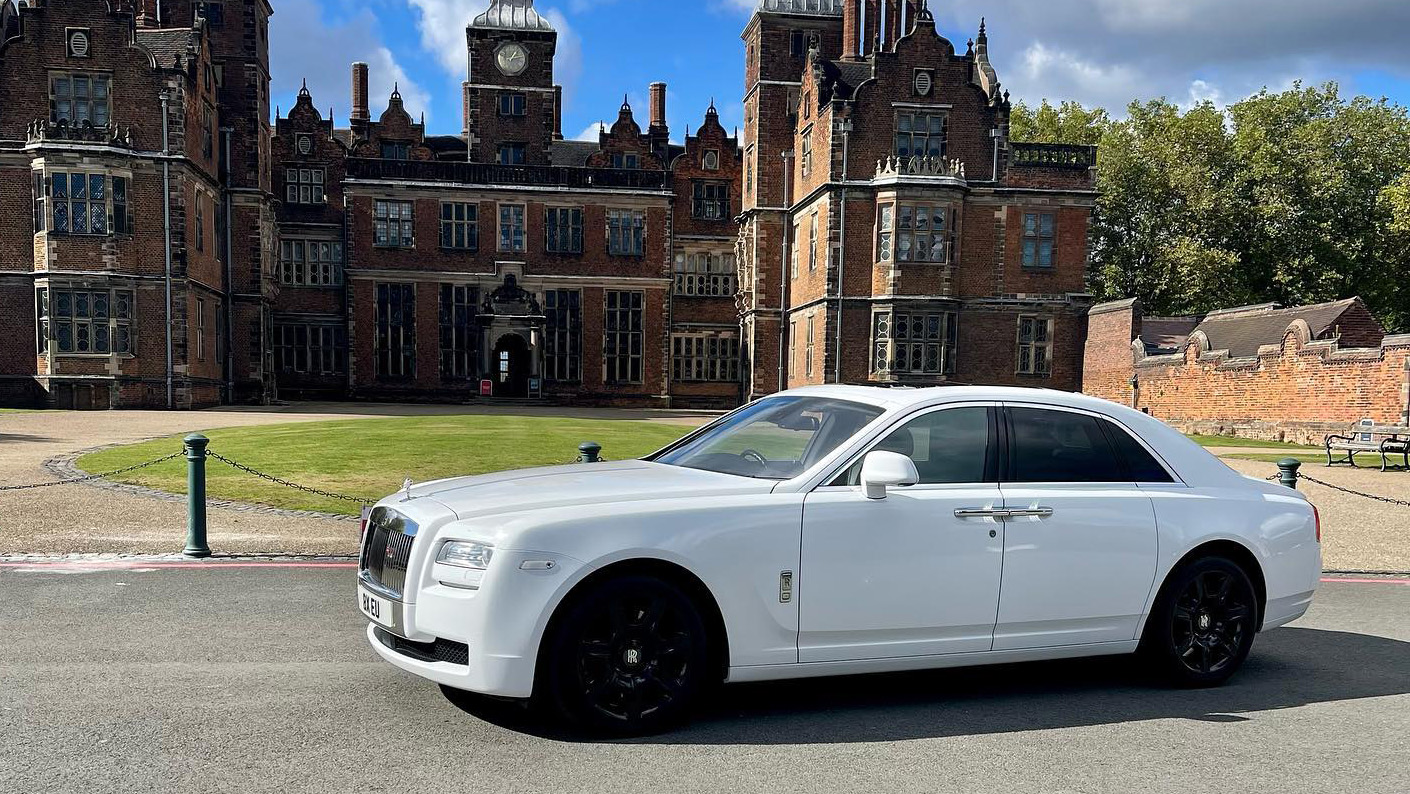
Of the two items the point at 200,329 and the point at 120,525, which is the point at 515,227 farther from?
the point at 120,525

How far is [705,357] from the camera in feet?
152

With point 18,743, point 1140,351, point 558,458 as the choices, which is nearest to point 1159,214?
point 1140,351

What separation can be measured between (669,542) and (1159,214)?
1921 inches

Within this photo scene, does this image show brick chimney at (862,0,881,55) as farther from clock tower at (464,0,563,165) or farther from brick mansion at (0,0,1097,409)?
clock tower at (464,0,563,165)

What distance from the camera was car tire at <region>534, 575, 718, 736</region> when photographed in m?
4.50

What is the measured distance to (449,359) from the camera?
142 feet

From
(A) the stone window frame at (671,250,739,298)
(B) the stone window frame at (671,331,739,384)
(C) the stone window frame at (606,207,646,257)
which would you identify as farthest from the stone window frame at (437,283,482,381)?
(A) the stone window frame at (671,250,739,298)

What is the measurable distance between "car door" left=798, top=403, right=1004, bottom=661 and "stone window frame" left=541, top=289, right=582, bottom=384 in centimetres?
3926

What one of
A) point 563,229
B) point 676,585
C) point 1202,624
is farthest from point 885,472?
point 563,229

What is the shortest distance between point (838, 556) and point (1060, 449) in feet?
5.27

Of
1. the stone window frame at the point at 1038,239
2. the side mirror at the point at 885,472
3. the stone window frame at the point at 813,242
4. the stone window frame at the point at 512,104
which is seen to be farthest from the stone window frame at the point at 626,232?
the side mirror at the point at 885,472

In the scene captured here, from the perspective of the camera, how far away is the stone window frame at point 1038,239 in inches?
1417

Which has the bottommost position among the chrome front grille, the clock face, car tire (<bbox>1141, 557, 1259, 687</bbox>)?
car tire (<bbox>1141, 557, 1259, 687</bbox>)

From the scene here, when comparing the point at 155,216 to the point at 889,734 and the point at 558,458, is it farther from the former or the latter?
the point at 889,734
